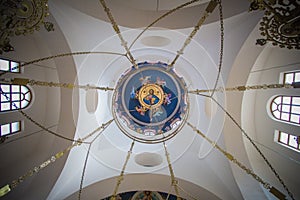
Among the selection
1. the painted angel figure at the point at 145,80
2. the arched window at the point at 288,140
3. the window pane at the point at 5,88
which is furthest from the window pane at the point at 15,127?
the arched window at the point at 288,140

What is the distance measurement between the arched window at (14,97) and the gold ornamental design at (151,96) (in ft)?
14.3

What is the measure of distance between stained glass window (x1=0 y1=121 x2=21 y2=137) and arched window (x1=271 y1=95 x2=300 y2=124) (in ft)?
22.5

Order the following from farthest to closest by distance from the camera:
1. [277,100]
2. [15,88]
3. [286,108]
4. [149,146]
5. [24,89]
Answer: [149,146]
[277,100]
[286,108]
[24,89]
[15,88]

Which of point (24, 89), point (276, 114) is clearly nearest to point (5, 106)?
point (24, 89)

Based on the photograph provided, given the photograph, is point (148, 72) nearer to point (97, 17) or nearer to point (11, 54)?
point (97, 17)

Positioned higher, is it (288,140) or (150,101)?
(150,101)

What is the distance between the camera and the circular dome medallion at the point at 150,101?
30.0ft

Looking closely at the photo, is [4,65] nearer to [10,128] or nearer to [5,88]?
[5,88]

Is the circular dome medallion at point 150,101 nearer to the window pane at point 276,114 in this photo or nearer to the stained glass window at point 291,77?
the window pane at point 276,114

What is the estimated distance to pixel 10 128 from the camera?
612cm

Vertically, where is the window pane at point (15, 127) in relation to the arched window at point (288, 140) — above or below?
above

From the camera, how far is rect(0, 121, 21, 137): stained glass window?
232 inches

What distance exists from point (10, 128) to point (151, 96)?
5.17 meters

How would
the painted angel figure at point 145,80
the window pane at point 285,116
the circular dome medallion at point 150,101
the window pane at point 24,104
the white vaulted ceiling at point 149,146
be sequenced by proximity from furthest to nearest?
the painted angel figure at point 145,80, the circular dome medallion at point 150,101, the window pane at point 285,116, the window pane at point 24,104, the white vaulted ceiling at point 149,146
